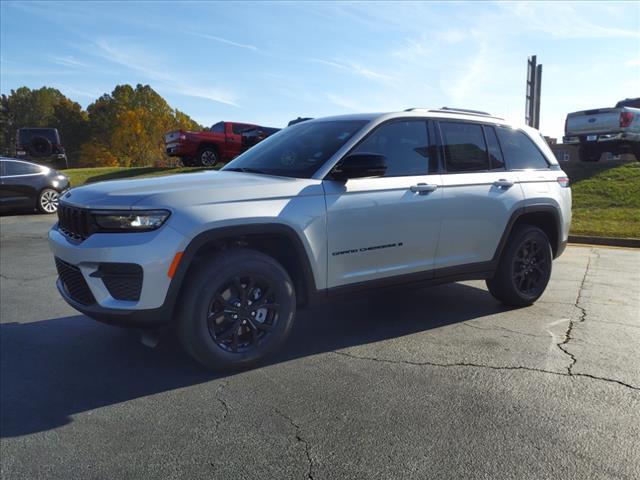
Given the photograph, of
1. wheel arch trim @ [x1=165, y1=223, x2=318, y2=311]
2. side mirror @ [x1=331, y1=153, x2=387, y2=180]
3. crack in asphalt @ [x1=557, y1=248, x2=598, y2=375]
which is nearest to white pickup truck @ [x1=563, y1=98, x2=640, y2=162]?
crack in asphalt @ [x1=557, y1=248, x2=598, y2=375]

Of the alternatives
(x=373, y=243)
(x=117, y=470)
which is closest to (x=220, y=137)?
(x=373, y=243)

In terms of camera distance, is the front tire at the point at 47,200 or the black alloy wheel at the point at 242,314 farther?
the front tire at the point at 47,200

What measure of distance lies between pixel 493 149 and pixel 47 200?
37.7ft

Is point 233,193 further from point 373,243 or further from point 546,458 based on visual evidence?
point 546,458

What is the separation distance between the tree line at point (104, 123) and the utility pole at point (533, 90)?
5352cm

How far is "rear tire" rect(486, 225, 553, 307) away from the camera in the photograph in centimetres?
504

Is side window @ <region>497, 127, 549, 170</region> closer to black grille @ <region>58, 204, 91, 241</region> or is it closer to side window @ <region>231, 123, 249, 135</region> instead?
black grille @ <region>58, 204, 91, 241</region>

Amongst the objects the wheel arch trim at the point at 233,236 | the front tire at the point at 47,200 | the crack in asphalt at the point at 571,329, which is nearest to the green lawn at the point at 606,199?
the crack in asphalt at the point at 571,329

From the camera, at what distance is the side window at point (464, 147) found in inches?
183

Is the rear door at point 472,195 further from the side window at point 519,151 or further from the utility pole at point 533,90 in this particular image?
the utility pole at point 533,90

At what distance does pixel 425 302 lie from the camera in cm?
546

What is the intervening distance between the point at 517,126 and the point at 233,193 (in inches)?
129

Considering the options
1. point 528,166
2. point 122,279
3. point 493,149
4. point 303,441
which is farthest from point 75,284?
point 528,166

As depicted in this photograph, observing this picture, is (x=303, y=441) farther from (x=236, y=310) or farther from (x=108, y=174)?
(x=108, y=174)
